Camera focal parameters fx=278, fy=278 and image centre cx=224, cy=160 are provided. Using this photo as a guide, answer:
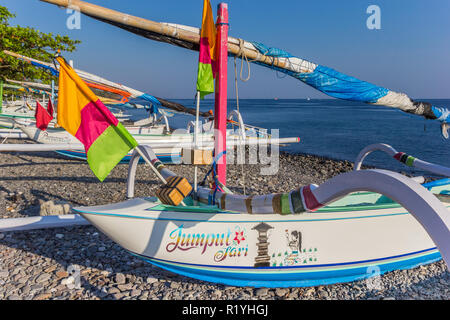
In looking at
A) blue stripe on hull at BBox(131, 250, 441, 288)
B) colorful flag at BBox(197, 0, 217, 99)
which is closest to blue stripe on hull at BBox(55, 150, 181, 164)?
colorful flag at BBox(197, 0, 217, 99)

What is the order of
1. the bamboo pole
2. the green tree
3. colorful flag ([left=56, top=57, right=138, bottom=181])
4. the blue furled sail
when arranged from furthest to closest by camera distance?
1. the green tree
2. the blue furled sail
3. colorful flag ([left=56, top=57, right=138, bottom=181])
4. the bamboo pole

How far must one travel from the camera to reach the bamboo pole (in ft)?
10.7

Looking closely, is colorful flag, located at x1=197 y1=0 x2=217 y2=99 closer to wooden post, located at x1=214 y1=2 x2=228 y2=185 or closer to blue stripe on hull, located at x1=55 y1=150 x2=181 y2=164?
wooden post, located at x1=214 y1=2 x2=228 y2=185

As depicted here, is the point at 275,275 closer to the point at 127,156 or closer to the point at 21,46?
the point at 127,156

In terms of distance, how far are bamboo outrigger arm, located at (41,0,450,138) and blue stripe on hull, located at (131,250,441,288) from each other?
2.39m

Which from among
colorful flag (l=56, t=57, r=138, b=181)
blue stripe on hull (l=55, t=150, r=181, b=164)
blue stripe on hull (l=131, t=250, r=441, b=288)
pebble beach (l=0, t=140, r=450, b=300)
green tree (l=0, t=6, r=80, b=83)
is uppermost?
green tree (l=0, t=6, r=80, b=83)

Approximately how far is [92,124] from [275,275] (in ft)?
10.1

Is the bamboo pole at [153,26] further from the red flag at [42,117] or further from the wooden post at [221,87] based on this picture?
the red flag at [42,117]

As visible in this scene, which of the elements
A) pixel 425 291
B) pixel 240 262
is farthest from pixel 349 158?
pixel 240 262

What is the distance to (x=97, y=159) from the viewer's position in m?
3.50

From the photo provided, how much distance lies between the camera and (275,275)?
12.3ft

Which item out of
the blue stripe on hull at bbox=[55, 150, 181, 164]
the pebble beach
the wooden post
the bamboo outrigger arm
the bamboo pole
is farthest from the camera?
→ the blue stripe on hull at bbox=[55, 150, 181, 164]

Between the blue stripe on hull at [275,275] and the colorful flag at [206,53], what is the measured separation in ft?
8.57
